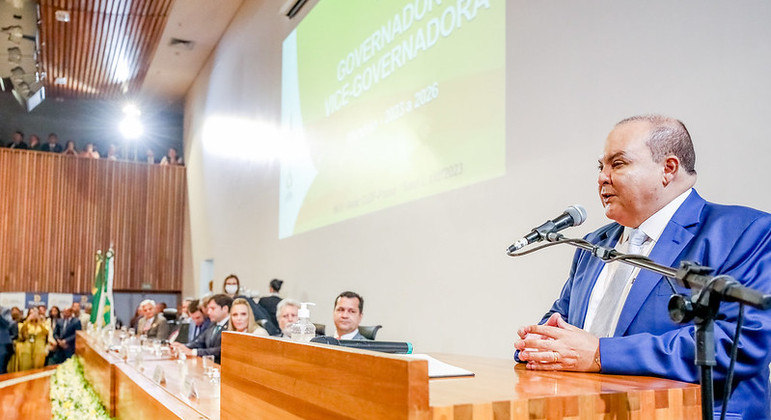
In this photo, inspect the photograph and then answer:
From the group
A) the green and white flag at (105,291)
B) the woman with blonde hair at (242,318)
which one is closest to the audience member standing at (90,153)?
the green and white flag at (105,291)

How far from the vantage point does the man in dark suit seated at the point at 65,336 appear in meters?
12.6

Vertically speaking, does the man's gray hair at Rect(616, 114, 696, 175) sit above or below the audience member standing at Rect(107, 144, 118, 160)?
below

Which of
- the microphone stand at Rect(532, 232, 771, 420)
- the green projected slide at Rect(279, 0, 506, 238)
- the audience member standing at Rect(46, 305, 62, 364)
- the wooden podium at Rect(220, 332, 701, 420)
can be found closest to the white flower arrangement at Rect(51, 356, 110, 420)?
the green projected slide at Rect(279, 0, 506, 238)

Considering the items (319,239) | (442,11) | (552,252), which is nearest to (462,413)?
(552,252)

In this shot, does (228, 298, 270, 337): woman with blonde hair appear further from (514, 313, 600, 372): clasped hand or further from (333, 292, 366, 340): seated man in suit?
(514, 313, 600, 372): clasped hand

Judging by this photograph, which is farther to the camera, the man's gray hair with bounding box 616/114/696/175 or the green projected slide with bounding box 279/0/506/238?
the green projected slide with bounding box 279/0/506/238

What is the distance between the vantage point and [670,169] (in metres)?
1.81

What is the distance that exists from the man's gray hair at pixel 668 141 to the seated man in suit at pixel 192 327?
6.57m

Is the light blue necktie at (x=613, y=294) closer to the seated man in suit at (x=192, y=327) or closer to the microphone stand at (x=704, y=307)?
the microphone stand at (x=704, y=307)

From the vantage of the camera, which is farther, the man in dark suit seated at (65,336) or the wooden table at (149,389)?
the man in dark suit seated at (65,336)

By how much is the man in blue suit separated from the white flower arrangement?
3.95 meters

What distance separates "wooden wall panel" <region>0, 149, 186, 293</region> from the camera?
43.1 ft

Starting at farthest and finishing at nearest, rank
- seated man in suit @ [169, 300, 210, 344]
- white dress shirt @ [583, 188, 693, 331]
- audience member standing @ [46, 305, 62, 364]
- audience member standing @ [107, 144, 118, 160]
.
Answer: audience member standing @ [107, 144, 118, 160] → audience member standing @ [46, 305, 62, 364] → seated man in suit @ [169, 300, 210, 344] → white dress shirt @ [583, 188, 693, 331]

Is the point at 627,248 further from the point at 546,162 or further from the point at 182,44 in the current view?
the point at 182,44
